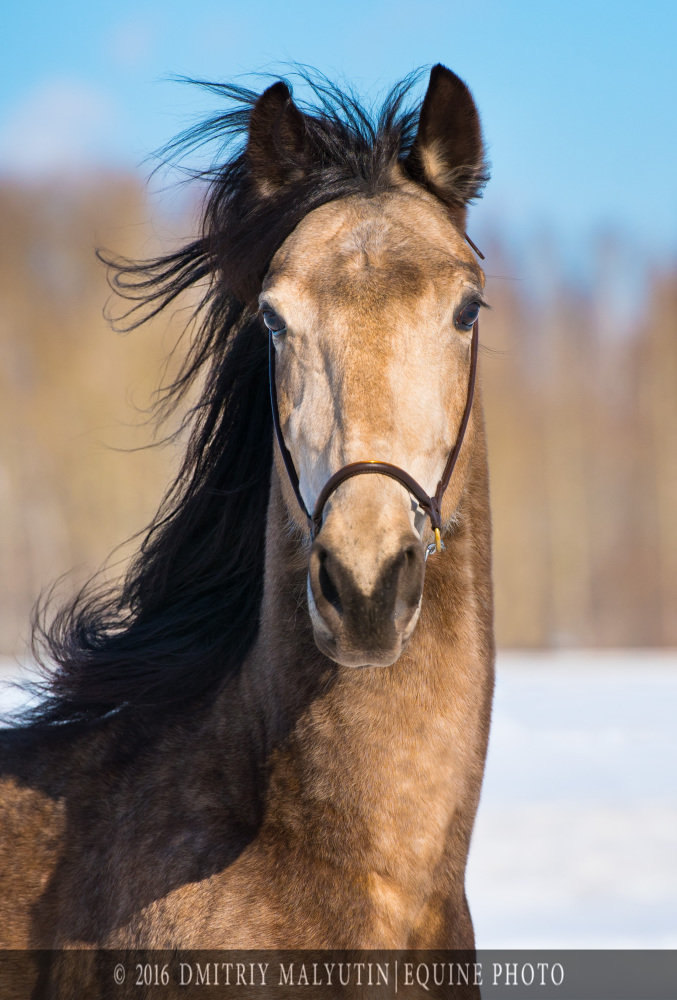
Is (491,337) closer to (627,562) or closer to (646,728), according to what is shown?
(627,562)

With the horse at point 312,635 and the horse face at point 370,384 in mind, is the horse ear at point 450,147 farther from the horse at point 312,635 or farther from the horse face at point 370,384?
the horse face at point 370,384

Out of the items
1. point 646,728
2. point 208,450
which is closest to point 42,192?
point 646,728

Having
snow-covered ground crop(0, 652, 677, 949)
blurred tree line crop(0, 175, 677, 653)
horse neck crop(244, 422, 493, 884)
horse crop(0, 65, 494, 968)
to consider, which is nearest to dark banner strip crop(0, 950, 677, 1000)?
horse crop(0, 65, 494, 968)

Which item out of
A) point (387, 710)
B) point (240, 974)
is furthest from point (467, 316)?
point (240, 974)

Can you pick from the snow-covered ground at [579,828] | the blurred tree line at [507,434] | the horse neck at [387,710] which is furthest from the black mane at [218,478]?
the blurred tree line at [507,434]

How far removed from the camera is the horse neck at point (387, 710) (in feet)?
7.59

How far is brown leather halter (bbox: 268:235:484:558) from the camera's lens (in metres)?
2.17

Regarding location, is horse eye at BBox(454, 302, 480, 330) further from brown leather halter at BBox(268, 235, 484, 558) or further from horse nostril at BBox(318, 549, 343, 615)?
horse nostril at BBox(318, 549, 343, 615)

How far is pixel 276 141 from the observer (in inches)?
109

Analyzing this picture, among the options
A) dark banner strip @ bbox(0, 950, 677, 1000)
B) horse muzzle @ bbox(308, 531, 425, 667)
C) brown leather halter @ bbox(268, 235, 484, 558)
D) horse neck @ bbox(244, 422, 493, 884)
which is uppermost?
brown leather halter @ bbox(268, 235, 484, 558)

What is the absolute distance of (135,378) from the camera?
75.7ft

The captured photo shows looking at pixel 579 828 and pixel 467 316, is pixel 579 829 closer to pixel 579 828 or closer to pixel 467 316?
pixel 579 828

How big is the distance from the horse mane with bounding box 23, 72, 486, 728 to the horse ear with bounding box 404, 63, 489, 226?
0.33 ft

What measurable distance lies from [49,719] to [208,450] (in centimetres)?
93
